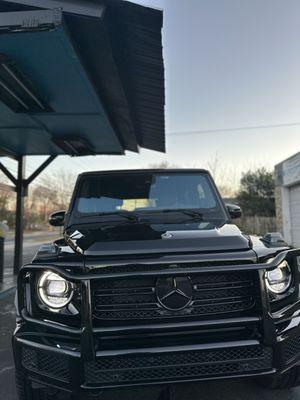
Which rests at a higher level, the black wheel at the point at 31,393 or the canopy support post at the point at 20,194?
the canopy support post at the point at 20,194

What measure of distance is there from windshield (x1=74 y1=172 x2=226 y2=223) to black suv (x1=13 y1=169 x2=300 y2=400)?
47.6 inches

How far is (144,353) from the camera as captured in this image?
2504mm

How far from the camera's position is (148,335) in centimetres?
256

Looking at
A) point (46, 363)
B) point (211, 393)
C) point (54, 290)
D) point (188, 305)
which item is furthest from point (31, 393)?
point (211, 393)

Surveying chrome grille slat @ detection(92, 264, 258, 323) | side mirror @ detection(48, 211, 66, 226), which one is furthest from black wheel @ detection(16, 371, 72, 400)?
side mirror @ detection(48, 211, 66, 226)

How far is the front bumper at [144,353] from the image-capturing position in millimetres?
2502

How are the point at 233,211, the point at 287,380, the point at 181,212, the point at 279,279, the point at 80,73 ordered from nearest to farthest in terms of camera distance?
the point at 279,279
the point at 287,380
the point at 181,212
the point at 233,211
the point at 80,73

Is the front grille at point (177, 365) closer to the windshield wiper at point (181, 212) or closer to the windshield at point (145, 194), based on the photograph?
the windshield wiper at point (181, 212)

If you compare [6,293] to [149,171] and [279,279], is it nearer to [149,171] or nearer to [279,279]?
[149,171]

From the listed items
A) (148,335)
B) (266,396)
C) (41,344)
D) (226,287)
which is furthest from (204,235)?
(266,396)

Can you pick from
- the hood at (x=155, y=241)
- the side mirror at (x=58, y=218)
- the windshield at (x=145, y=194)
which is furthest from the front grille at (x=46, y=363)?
the side mirror at (x=58, y=218)

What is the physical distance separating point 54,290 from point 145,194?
1849mm

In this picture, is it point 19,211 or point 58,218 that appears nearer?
point 58,218

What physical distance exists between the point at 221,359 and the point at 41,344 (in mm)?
1074
